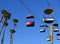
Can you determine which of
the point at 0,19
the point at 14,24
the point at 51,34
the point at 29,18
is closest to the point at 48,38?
the point at 51,34

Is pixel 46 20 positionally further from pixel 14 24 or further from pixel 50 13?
pixel 14 24

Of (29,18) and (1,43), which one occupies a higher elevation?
(29,18)

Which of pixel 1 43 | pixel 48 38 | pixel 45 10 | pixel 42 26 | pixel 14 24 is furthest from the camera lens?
pixel 14 24

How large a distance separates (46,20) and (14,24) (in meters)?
12.2

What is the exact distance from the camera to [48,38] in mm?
38062

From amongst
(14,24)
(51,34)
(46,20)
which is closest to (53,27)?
(51,34)

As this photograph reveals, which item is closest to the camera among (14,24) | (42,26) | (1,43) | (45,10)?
(45,10)

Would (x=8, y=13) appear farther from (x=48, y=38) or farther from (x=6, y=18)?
(x=48, y=38)

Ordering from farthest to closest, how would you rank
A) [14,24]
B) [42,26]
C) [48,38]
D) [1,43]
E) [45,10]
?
[14,24]
[48,38]
[42,26]
[1,43]
[45,10]

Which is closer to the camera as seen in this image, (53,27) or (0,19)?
(0,19)

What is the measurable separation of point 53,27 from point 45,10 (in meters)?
10.5

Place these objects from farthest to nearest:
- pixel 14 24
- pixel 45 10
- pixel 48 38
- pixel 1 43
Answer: pixel 14 24, pixel 48 38, pixel 1 43, pixel 45 10

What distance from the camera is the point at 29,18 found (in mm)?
28234

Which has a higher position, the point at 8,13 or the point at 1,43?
the point at 8,13
